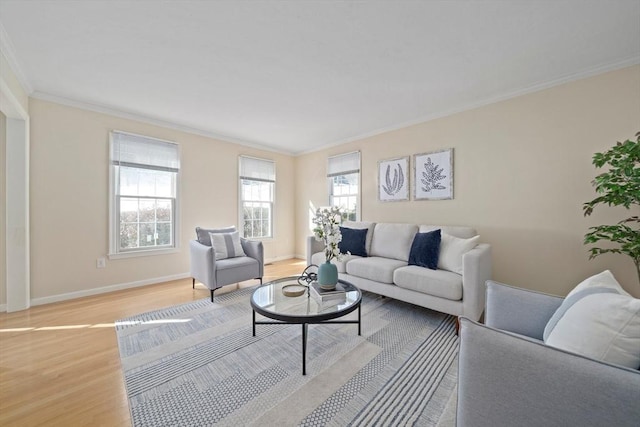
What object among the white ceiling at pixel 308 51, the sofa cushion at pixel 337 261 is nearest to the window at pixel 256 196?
the white ceiling at pixel 308 51

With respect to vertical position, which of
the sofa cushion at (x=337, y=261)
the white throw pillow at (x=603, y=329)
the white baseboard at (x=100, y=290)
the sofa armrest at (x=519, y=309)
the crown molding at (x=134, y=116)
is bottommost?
the white baseboard at (x=100, y=290)

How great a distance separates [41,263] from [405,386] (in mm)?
4157

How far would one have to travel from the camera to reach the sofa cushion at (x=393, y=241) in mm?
3275

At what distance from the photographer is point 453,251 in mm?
2654

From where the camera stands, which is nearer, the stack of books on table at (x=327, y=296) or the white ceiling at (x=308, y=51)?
the white ceiling at (x=308, y=51)

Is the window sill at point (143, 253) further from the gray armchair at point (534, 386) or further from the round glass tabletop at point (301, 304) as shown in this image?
the gray armchair at point (534, 386)

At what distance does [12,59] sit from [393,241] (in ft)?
14.3

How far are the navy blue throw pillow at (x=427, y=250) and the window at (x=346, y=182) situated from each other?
Result: 1.68m

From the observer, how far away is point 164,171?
389 cm

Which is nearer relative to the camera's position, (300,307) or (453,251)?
(300,307)

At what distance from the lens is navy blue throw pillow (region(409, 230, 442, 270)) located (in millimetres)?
2756

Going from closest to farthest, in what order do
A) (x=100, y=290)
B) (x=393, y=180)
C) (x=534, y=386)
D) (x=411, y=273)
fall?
(x=534, y=386)
(x=411, y=273)
(x=100, y=290)
(x=393, y=180)

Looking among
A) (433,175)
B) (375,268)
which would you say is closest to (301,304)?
(375,268)

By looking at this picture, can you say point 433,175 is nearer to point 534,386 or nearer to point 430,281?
point 430,281
